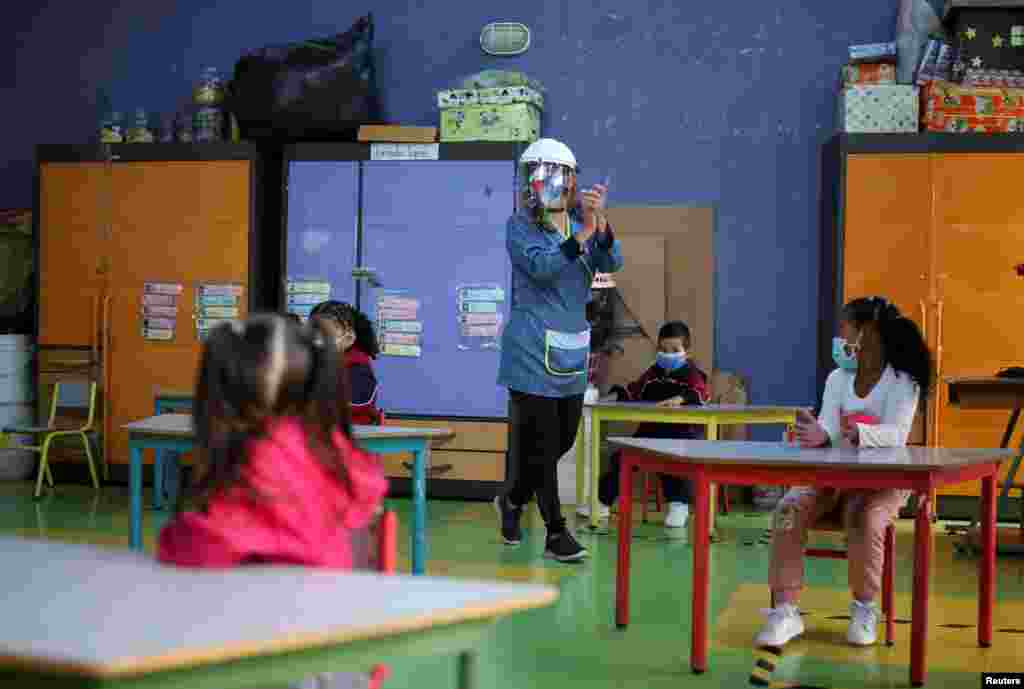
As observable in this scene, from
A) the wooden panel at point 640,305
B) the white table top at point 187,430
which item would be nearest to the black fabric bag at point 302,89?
the wooden panel at point 640,305

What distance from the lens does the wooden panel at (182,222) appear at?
7980 millimetres

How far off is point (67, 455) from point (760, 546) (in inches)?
163

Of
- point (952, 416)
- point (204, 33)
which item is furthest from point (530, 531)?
point (204, 33)

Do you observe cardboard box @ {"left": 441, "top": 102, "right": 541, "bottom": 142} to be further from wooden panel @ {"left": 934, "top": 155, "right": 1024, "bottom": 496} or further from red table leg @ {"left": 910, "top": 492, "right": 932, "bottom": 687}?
red table leg @ {"left": 910, "top": 492, "right": 932, "bottom": 687}

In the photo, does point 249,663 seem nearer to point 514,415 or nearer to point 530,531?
point 514,415

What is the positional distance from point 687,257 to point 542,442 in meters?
2.95

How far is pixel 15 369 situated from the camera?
8281mm

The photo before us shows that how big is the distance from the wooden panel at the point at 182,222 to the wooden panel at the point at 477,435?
139cm

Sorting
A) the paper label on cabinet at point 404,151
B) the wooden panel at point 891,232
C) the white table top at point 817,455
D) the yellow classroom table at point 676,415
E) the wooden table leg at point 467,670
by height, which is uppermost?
the paper label on cabinet at point 404,151

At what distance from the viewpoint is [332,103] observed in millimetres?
7918

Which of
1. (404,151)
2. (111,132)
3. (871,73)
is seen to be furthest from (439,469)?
(871,73)

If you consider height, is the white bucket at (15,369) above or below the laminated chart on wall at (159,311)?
below

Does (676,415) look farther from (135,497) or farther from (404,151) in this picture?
(135,497)

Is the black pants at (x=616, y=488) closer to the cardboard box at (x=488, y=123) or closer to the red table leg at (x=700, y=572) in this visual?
the cardboard box at (x=488, y=123)
